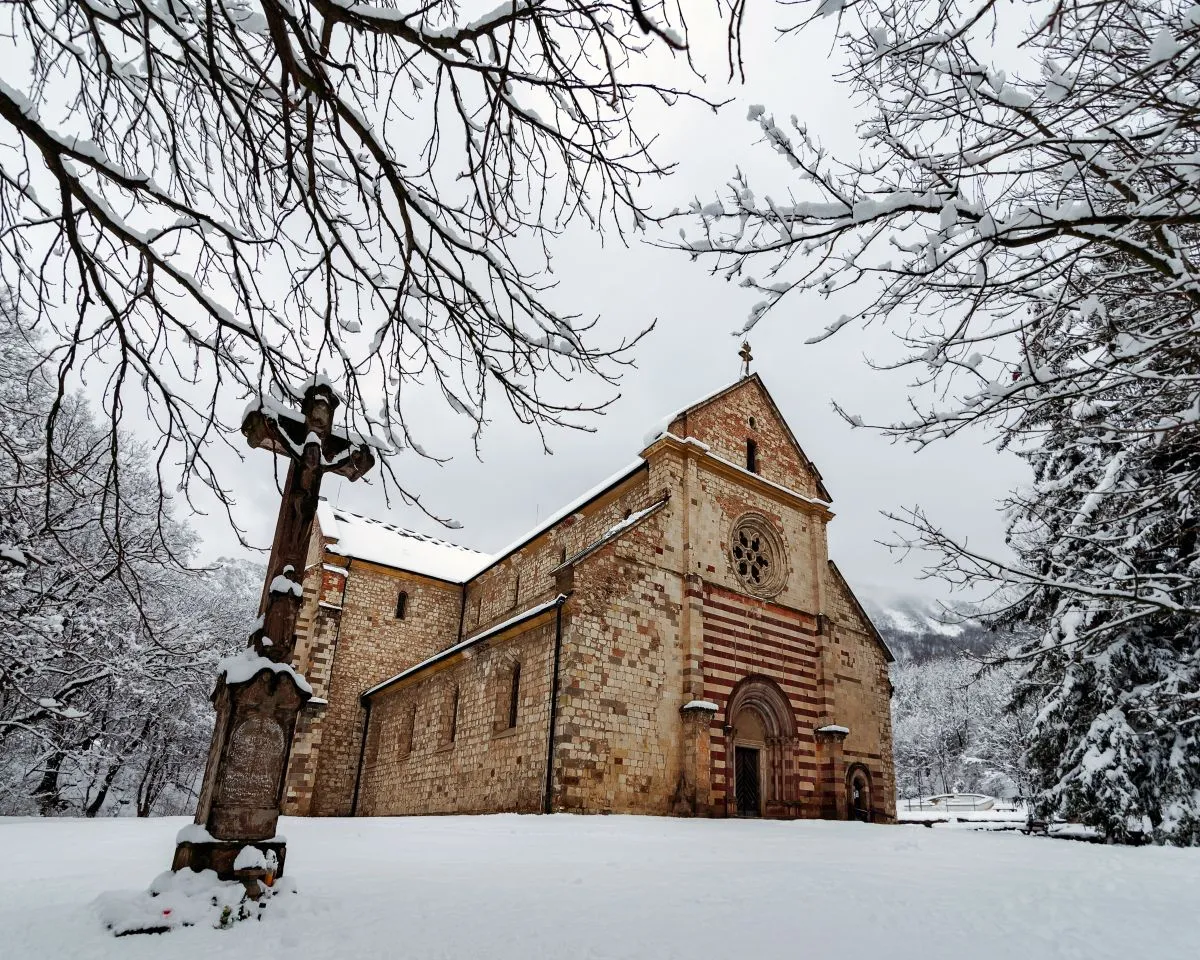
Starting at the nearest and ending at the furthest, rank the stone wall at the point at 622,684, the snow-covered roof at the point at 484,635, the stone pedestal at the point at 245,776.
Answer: the stone pedestal at the point at 245,776, the stone wall at the point at 622,684, the snow-covered roof at the point at 484,635

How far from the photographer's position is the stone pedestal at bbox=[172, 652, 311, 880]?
5.11 meters

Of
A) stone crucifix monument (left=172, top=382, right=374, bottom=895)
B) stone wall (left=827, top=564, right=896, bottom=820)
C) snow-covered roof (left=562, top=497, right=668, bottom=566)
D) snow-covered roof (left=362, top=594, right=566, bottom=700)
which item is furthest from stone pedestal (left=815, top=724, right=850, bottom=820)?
stone crucifix monument (left=172, top=382, right=374, bottom=895)

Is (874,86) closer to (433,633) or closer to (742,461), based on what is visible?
(742,461)

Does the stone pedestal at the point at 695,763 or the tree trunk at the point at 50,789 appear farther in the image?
the tree trunk at the point at 50,789

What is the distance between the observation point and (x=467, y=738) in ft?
56.2

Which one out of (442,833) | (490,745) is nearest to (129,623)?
(490,745)

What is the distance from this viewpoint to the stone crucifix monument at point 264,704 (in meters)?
5.15

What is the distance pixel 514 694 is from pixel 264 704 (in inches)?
434

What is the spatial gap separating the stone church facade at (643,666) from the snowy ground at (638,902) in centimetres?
469

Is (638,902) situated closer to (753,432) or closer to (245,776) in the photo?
(245,776)

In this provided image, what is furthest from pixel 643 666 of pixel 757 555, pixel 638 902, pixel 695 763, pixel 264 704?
pixel 264 704

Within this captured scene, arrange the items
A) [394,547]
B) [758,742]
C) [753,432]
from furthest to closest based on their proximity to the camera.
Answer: [394,547]
[753,432]
[758,742]

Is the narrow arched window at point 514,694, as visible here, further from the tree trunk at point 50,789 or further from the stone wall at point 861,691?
the tree trunk at point 50,789

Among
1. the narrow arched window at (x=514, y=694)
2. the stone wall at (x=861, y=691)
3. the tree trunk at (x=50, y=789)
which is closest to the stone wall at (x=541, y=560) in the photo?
the narrow arched window at (x=514, y=694)
